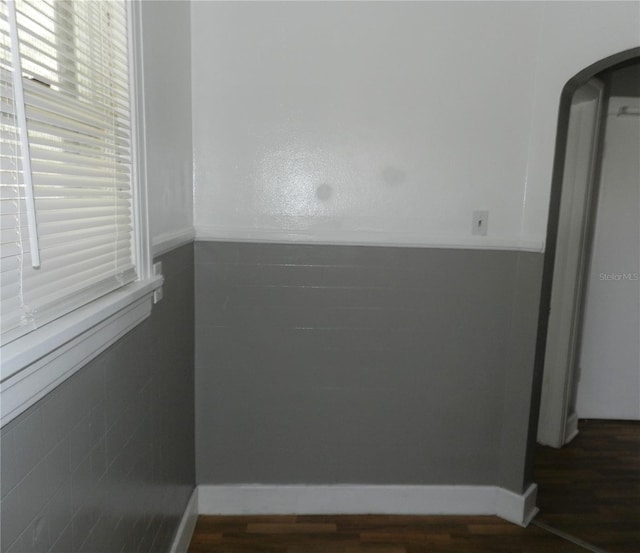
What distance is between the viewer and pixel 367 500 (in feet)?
7.63

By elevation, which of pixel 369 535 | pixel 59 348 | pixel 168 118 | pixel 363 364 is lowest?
pixel 369 535

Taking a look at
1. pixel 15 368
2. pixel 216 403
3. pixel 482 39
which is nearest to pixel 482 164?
pixel 482 39

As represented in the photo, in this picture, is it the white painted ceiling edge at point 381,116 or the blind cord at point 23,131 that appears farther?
the white painted ceiling edge at point 381,116

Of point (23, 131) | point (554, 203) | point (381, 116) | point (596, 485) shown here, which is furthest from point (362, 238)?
point (596, 485)

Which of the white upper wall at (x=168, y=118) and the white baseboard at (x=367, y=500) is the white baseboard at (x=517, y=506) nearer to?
the white baseboard at (x=367, y=500)

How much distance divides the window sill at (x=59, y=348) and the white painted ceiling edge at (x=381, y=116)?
92cm

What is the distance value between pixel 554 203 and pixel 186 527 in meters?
2.05

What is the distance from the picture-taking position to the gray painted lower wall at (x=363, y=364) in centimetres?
216

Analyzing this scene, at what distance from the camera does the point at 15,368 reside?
749mm

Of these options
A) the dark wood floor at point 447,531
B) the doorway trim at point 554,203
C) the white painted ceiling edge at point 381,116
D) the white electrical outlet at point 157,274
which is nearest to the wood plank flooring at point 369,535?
the dark wood floor at point 447,531

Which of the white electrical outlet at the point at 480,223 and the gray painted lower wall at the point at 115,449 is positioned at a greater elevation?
the white electrical outlet at the point at 480,223

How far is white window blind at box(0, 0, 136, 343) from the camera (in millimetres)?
816

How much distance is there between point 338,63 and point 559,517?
227 centimetres

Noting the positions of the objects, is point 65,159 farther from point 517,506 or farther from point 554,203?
point 517,506
